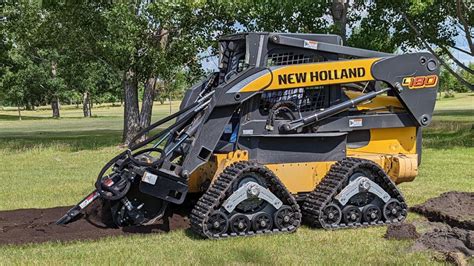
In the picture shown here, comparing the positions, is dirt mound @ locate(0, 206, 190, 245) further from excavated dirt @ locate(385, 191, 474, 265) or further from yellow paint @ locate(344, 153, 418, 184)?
excavated dirt @ locate(385, 191, 474, 265)

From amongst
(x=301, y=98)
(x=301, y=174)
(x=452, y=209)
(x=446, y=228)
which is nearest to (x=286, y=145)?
(x=301, y=174)

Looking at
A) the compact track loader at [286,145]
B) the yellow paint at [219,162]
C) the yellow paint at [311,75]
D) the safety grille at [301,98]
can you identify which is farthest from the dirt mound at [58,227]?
the yellow paint at [311,75]

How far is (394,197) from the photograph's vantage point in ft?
23.5

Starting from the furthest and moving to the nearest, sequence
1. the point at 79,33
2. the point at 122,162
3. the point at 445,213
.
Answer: the point at 79,33 < the point at 445,213 < the point at 122,162

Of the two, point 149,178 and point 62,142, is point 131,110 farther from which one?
point 149,178

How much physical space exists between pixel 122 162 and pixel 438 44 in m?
17.8

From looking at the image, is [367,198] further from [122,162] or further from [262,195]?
[122,162]

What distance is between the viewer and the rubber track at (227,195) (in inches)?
249

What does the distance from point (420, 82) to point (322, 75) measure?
1369mm

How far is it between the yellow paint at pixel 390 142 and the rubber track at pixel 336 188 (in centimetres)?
41

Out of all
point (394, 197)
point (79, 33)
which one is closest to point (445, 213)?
point (394, 197)

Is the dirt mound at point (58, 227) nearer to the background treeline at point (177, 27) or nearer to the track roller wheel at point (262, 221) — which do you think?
the track roller wheel at point (262, 221)

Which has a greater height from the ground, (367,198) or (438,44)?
(438,44)

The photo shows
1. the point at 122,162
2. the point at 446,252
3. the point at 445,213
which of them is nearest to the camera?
the point at 446,252
